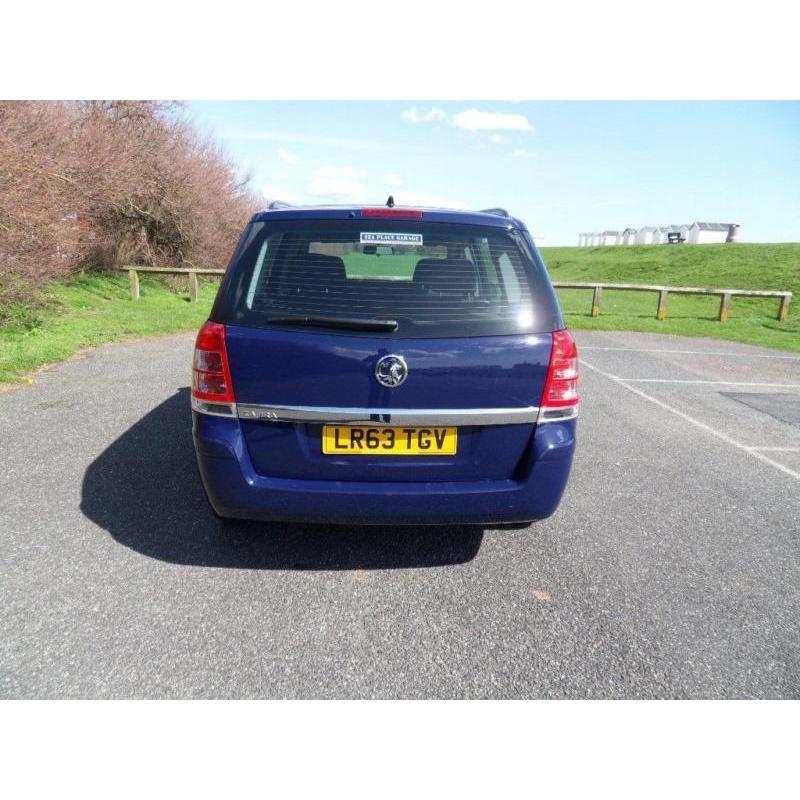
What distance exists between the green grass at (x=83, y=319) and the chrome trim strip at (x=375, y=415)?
207 inches

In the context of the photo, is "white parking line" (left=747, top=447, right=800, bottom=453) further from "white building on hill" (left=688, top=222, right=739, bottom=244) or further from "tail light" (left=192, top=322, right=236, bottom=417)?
"white building on hill" (left=688, top=222, right=739, bottom=244)

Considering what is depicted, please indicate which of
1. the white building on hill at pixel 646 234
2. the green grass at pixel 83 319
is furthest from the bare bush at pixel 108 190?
the white building on hill at pixel 646 234

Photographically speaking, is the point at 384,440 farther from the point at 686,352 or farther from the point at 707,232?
the point at 707,232

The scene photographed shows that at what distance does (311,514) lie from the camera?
2689 millimetres

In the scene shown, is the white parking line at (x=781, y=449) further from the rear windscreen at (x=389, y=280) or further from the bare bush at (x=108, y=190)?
the bare bush at (x=108, y=190)

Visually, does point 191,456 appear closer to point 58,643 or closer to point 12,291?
point 58,643

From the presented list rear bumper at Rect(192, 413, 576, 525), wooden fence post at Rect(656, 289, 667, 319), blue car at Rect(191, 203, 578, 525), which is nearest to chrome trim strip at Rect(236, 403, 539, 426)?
blue car at Rect(191, 203, 578, 525)

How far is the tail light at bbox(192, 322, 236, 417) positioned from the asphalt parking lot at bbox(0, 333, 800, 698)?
83 cm

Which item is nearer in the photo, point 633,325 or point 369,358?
point 369,358

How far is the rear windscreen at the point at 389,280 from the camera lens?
103 inches

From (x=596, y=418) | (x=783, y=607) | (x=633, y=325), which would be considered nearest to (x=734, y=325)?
(x=633, y=325)

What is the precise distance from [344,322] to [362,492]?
74 centimetres

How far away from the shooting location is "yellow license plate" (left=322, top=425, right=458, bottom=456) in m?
2.62

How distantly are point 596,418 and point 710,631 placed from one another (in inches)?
143
